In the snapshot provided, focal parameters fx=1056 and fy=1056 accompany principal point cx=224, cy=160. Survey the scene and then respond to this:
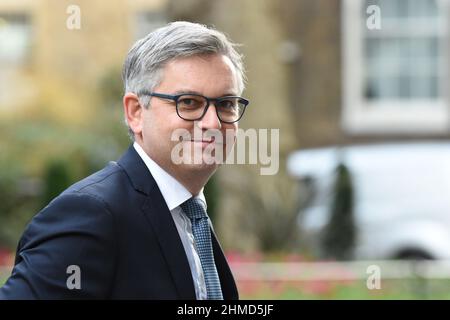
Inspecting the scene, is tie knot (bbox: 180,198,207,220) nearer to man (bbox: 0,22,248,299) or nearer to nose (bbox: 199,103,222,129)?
man (bbox: 0,22,248,299)

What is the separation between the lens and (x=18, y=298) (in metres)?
2.30

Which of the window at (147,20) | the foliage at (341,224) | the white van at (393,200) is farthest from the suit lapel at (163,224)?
the window at (147,20)

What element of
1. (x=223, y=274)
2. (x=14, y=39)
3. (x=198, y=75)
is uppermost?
(x=14, y=39)

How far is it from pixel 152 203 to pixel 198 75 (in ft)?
1.07

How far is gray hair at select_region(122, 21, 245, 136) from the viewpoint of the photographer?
2.54 metres

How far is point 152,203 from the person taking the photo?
2.52m

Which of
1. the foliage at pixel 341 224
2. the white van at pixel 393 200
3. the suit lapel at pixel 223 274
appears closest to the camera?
the suit lapel at pixel 223 274

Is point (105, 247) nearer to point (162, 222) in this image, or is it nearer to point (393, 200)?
point (162, 222)

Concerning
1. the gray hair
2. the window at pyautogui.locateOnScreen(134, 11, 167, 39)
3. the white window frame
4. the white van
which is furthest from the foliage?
the window at pyautogui.locateOnScreen(134, 11, 167, 39)

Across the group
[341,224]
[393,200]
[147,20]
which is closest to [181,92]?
[341,224]

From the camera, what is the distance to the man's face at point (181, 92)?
8.30 ft

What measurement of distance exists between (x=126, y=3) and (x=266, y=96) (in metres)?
9.68

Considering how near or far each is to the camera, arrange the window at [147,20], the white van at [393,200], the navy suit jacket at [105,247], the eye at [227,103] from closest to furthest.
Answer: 1. the navy suit jacket at [105,247]
2. the eye at [227,103]
3. the white van at [393,200]
4. the window at [147,20]

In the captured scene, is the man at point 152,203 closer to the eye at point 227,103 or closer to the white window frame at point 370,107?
the eye at point 227,103
